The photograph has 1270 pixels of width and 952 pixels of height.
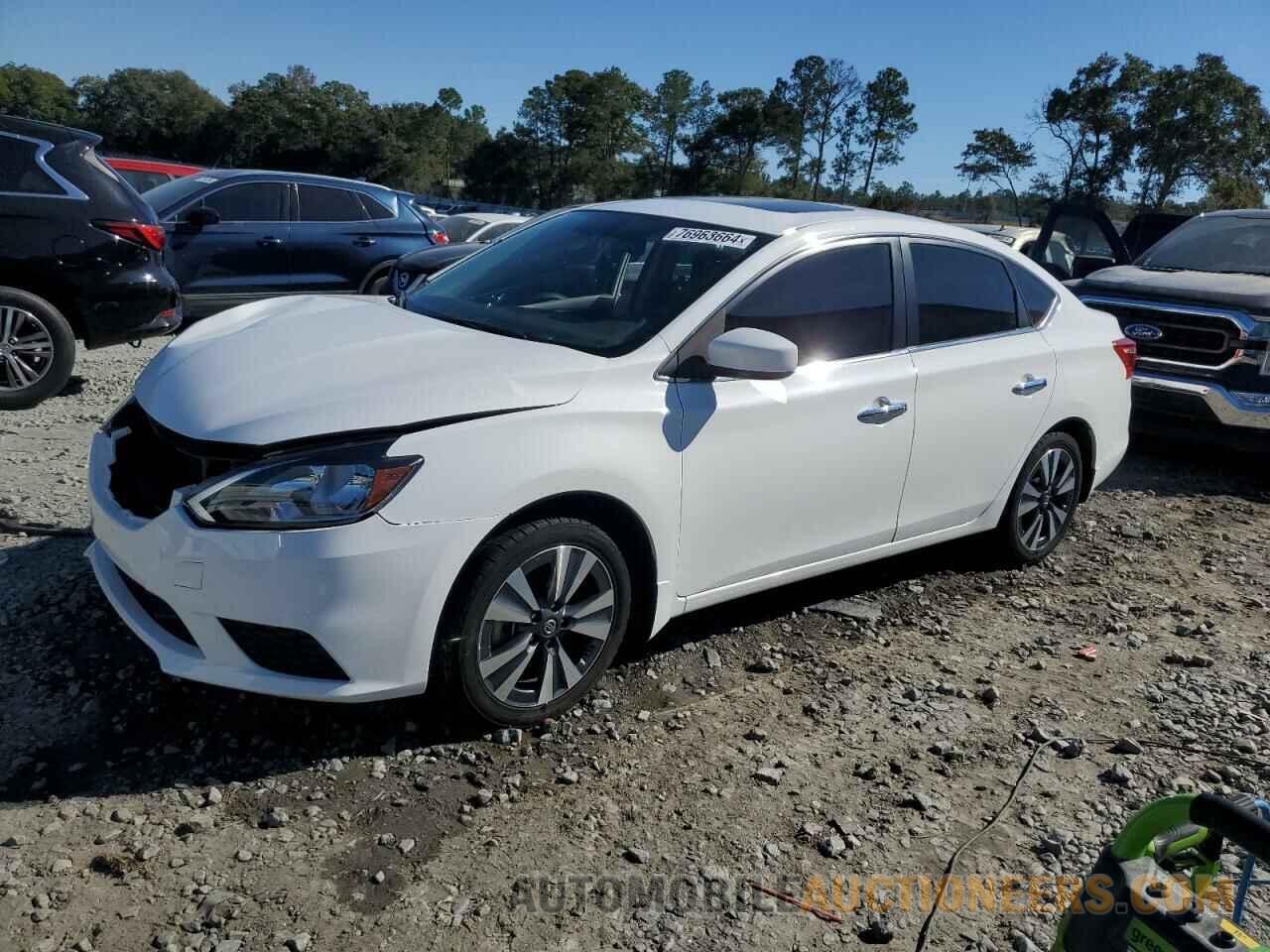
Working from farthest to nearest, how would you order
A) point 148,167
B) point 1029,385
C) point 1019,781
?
1. point 148,167
2. point 1029,385
3. point 1019,781

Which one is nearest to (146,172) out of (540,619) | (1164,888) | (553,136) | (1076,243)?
(1076,243)

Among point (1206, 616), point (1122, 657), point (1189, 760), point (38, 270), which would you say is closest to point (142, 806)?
point (1189, 760)

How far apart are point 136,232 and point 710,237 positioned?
4812 mm

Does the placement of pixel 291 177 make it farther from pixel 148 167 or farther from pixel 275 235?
pixel 148 167

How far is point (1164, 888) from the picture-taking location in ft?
5.35

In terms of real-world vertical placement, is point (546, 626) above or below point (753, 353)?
below

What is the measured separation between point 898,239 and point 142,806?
346cm

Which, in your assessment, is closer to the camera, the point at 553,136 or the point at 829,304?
the point at 829,304

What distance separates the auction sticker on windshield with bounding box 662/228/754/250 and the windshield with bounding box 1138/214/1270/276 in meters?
5.79

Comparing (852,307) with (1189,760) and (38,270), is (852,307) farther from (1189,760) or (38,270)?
(38,270)

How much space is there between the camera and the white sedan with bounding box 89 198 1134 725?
9.48 feet

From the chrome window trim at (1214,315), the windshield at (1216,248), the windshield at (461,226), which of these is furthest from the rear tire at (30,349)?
the windshield at (461,226)

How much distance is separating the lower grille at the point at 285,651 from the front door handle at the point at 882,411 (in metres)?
2.17

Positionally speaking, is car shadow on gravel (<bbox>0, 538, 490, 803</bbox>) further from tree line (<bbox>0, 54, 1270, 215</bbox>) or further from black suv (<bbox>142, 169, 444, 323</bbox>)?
tree line (<bbox>0, 54, 1270, 215</bbox>)
